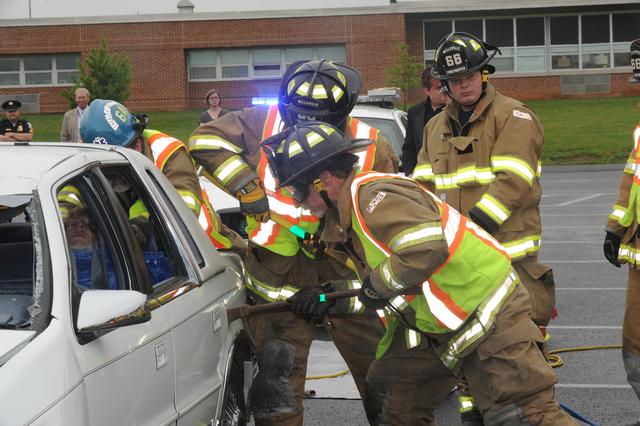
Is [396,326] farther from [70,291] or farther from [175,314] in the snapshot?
[70,291]

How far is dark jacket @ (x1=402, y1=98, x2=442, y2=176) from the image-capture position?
8992 millimetres

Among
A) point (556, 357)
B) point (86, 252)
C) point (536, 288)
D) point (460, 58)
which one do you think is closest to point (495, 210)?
point (536, 288)

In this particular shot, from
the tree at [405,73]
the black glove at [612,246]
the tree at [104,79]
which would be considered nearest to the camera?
the black glove at [612,246]

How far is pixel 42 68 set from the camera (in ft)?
151

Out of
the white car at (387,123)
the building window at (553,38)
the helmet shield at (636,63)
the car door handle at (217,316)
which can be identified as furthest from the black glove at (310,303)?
the building window at (553,38)

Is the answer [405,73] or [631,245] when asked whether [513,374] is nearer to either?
[631,245]

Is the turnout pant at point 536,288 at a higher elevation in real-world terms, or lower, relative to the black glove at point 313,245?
lower

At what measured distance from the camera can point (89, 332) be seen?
3.13 m

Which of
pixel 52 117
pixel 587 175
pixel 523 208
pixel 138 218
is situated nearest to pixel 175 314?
pixel 138 218

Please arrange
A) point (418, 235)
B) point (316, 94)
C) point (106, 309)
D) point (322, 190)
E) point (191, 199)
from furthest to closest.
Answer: point (191, 199)
point (316, 94)
point (322, 190)
point (418, 235)
point (106, 309)

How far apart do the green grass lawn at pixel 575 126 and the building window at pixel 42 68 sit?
183 centimetres

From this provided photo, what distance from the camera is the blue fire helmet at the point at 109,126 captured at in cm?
530

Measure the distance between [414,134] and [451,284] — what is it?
4893mm

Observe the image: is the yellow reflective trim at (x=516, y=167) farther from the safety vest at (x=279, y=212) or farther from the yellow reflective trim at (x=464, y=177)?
the safety vest at (x=279, y=212)
